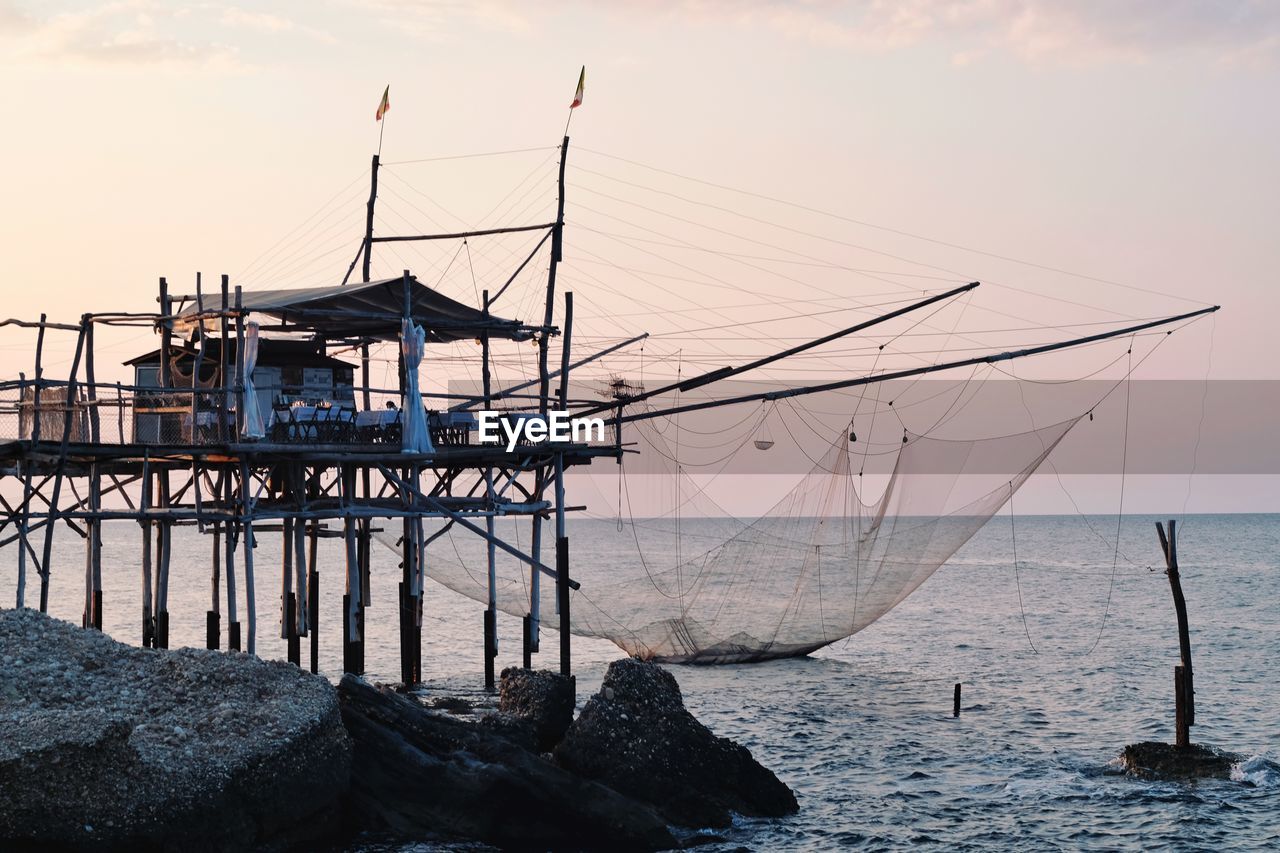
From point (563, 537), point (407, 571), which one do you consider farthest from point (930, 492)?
point (407, 571)

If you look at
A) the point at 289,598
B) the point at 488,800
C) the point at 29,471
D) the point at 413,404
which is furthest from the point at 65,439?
the point at 488,800

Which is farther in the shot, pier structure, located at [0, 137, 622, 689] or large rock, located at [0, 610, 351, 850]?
pier structure, located at [0, 137, 622, 689]

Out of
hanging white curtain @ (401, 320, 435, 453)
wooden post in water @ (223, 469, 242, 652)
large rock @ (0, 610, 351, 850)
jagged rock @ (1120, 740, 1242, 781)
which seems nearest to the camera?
large rock @ (0, 610, 351, 850)

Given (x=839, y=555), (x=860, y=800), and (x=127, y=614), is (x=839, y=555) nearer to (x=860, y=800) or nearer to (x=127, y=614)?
(x=860, y=800)

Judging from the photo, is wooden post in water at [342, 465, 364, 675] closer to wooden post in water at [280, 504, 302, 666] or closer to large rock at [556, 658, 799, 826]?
wooden post in water at [280, 504, 302, 666]

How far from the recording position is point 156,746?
18391 mm

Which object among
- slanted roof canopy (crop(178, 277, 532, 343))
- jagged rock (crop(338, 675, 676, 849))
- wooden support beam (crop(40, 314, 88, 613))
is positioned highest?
slanted roof canopy (crop(178, 277, 532, 343))

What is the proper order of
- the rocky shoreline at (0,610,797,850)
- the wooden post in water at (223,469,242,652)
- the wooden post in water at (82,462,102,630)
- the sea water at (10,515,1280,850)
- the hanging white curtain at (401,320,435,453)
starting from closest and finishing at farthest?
the rocky shoreline at (0,610,797,850), the sea water at (10,515,1280,850), the hanging white curtain at (401,320,435,453), the wooden post in water at (223,469,242,652), the wooden post in water at (82,462,102,630)

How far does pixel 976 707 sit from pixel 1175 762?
9.06 meters

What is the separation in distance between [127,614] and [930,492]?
39529mm

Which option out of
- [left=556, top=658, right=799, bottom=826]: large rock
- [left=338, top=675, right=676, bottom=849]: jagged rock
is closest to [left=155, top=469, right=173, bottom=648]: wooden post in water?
[left=338, top=675, right=676, bottom=849]: jagged rock

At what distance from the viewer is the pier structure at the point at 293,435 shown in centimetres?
2772

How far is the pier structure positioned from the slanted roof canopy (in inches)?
2.2

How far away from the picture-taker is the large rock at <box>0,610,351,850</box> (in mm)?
17328
